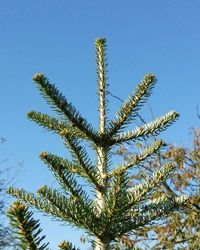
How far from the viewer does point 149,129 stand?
9.18 feet

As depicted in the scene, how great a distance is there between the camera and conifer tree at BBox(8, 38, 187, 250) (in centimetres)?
235

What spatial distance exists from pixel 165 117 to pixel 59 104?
710 millimetres

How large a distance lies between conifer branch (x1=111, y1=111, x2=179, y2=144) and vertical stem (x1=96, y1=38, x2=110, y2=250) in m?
0.12

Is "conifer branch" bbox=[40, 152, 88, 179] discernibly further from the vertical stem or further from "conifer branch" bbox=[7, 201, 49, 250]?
"conifer branch" bbox=[7, 201, 49, 250]

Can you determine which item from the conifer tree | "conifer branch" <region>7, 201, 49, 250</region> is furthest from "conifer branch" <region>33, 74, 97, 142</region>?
"conifer branch" <region>7, 201, 49, 250</region>

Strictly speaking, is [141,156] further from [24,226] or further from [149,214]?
[24,226]

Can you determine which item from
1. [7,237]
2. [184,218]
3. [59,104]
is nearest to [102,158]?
[59,104]

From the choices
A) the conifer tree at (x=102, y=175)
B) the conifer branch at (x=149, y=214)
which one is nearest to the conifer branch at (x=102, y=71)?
the conifer tree at (x=102, y=175)

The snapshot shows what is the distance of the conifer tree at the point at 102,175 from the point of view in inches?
92.6

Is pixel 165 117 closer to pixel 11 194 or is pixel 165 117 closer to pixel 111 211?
pixel 111 211

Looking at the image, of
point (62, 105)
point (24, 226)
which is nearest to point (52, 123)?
point (62, 105)

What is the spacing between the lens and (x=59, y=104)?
2.77m

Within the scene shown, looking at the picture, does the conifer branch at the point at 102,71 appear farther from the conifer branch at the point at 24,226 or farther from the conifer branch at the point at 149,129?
the conifer branch at the point at 24,226

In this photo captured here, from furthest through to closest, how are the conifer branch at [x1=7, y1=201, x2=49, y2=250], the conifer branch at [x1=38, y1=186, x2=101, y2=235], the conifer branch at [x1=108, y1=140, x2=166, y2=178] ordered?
the conifer branch at [x1=108, y1=140, x2=166, y2=178] < the conifer branch at [x1=38, y1=186, x2=101, y2=235] < the conifer branch at [x1=7, y1=201, x2=49, y2=250]
